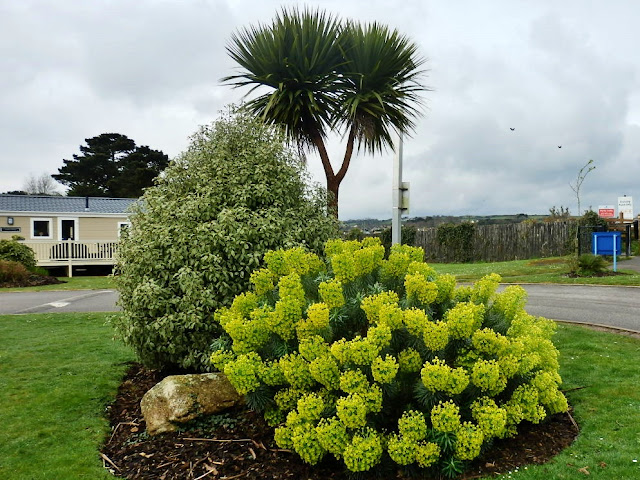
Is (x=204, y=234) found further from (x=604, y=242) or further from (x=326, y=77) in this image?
(x=604, y=242)

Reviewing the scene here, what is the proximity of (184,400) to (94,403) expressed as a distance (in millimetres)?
1446

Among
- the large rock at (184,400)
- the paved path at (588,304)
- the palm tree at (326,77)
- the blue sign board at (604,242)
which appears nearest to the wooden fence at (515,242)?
the blue sign board at (604,242)

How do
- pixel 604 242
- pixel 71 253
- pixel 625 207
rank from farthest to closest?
pixel 625 207
pixel 71 253
pixel 604 242

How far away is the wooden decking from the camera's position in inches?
1046

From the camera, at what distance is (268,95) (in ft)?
33.6

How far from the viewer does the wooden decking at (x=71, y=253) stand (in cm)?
2656

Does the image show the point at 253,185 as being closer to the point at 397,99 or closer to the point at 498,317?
the point at 498,317

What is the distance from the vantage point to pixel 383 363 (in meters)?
3.85

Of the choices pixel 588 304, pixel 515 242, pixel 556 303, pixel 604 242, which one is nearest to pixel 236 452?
pixel 556 303

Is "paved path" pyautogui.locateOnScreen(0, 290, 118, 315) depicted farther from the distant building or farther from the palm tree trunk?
the distant building

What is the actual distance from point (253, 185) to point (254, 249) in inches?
33.3

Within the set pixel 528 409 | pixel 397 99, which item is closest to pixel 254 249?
pixel 528 409

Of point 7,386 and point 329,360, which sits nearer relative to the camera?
point 329,360

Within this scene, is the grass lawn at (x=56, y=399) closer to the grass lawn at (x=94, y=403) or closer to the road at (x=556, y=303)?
the grass lawn at (x=94, y=403)
